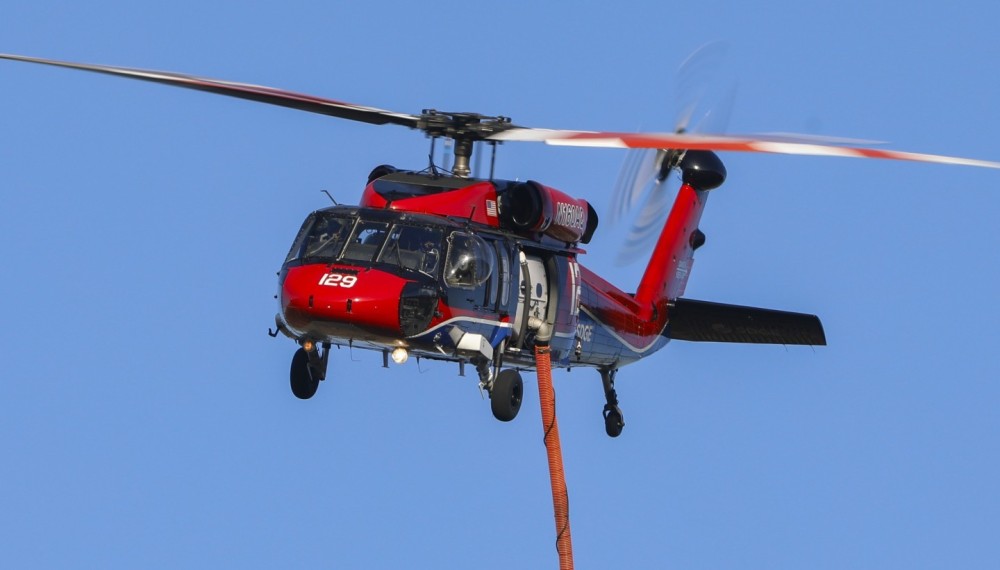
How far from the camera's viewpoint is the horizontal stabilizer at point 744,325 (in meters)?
25.1

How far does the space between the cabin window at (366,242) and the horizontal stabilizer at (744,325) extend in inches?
297

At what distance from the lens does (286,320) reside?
19406mm

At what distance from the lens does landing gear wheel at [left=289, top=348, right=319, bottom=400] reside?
68.7ft

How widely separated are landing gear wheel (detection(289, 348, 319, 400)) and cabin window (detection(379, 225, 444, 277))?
2.19 meters

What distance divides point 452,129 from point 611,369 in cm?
562

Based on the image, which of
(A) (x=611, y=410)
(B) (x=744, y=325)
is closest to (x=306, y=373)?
(A) (x=611, y=410)

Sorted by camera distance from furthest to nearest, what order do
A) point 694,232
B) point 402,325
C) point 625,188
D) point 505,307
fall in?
point 694,232 → point 625,188 → point 505,307 → point 402,325

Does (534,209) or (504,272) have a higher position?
(534,209)

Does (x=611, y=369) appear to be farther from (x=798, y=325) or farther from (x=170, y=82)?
(x=170, y=82)

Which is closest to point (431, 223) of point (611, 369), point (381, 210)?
point (381, 210)

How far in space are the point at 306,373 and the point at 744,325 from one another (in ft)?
24.1

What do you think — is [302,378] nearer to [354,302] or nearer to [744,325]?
[354,302]

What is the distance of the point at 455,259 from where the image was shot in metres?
19.7

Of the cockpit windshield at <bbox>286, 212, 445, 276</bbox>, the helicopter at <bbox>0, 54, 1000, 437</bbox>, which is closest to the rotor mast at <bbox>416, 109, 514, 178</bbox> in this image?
the helicopter at <bbox>0, 54, 1000, 437</bbox>
